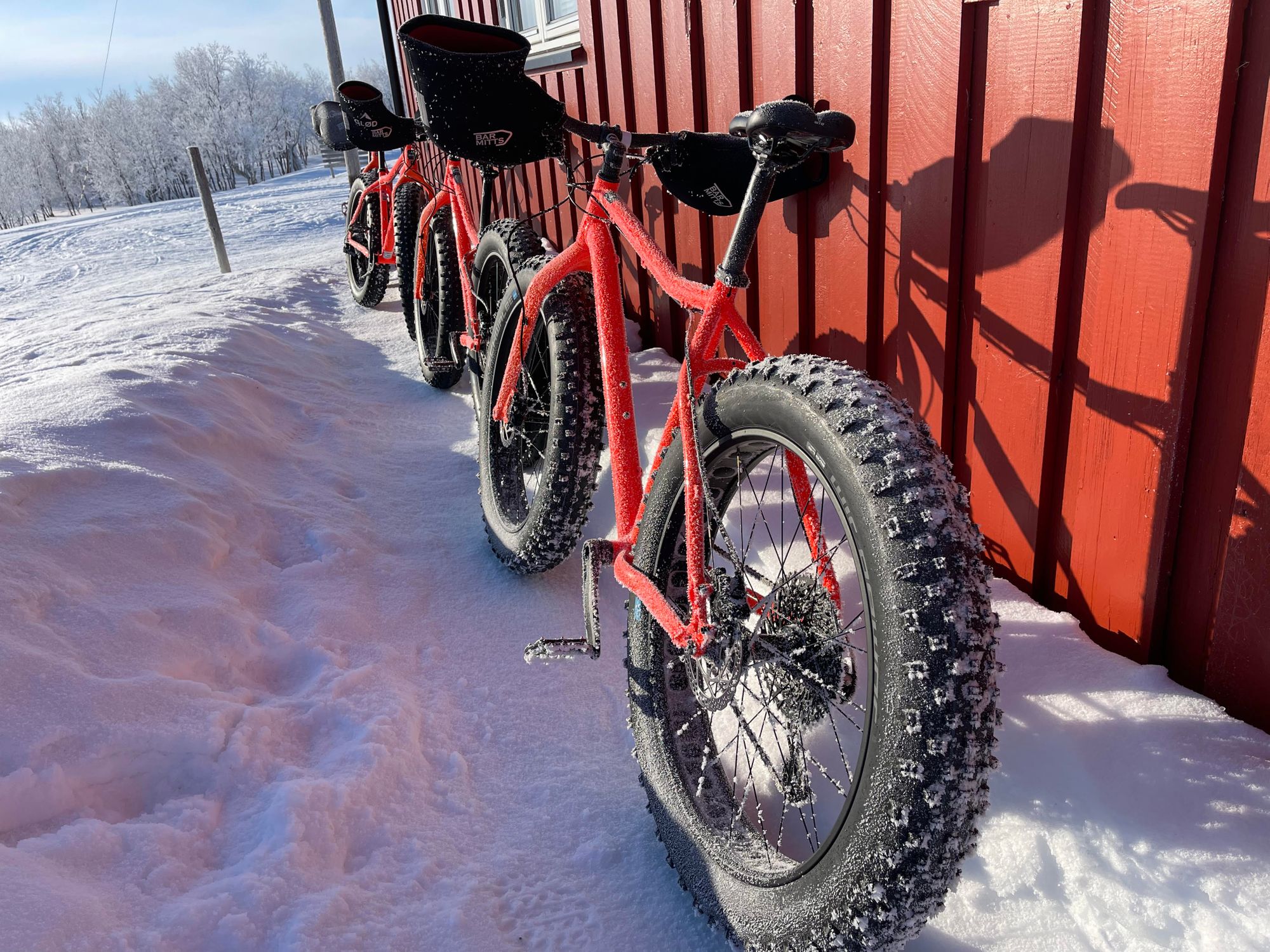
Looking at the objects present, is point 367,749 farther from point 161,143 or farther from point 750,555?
point 161,143

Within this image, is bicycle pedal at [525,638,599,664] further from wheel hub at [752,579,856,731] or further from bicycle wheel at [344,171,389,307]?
bicycle wheel at [344,171,389,307]

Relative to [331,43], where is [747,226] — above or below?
below

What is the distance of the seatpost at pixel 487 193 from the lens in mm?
2457

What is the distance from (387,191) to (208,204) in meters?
3.80

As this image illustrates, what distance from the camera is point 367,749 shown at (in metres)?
1.54

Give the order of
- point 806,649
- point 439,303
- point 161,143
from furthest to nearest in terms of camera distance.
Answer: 1. point 161,143
2. point 439,303
3. point 806,649

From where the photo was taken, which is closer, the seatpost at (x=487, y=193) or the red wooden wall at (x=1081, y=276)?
the red wooden wall at (x=1081, y=276)

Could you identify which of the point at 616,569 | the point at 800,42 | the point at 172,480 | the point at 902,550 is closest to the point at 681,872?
the point at 616,569

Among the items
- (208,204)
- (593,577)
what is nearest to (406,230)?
(593,577)

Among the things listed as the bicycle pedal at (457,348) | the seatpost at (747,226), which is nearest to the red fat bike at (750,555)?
the seatpost at (747,226)

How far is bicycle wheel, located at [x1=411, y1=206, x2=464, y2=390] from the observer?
3.42m

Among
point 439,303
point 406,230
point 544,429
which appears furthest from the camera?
point 406,230

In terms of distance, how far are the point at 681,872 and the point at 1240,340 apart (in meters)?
1.26

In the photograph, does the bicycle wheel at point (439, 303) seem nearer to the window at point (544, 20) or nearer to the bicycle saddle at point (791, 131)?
the window at point (544, 20)
